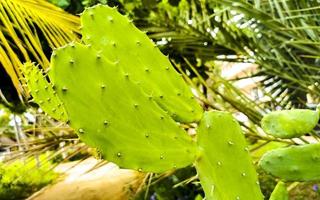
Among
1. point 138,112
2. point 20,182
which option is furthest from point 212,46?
point 138,112

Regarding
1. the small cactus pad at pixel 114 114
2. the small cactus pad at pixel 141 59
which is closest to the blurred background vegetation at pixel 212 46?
the small cactus pad at pixel 141 59

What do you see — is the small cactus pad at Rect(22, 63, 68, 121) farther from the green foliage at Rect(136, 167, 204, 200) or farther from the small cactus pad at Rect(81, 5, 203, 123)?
the green foliage at Rect(136, 167, 204, 200)

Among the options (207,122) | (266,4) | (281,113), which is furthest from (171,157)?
(266,4)

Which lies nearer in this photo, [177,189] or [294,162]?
[294,162]

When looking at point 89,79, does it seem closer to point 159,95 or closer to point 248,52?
point 159,95

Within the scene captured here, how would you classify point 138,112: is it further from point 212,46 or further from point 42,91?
point 212,46

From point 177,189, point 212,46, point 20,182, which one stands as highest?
point 212,46

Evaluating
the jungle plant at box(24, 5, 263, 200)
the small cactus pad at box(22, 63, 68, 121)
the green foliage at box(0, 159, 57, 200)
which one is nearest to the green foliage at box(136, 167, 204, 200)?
the green foliage at box(0, 159, 57, 200)
